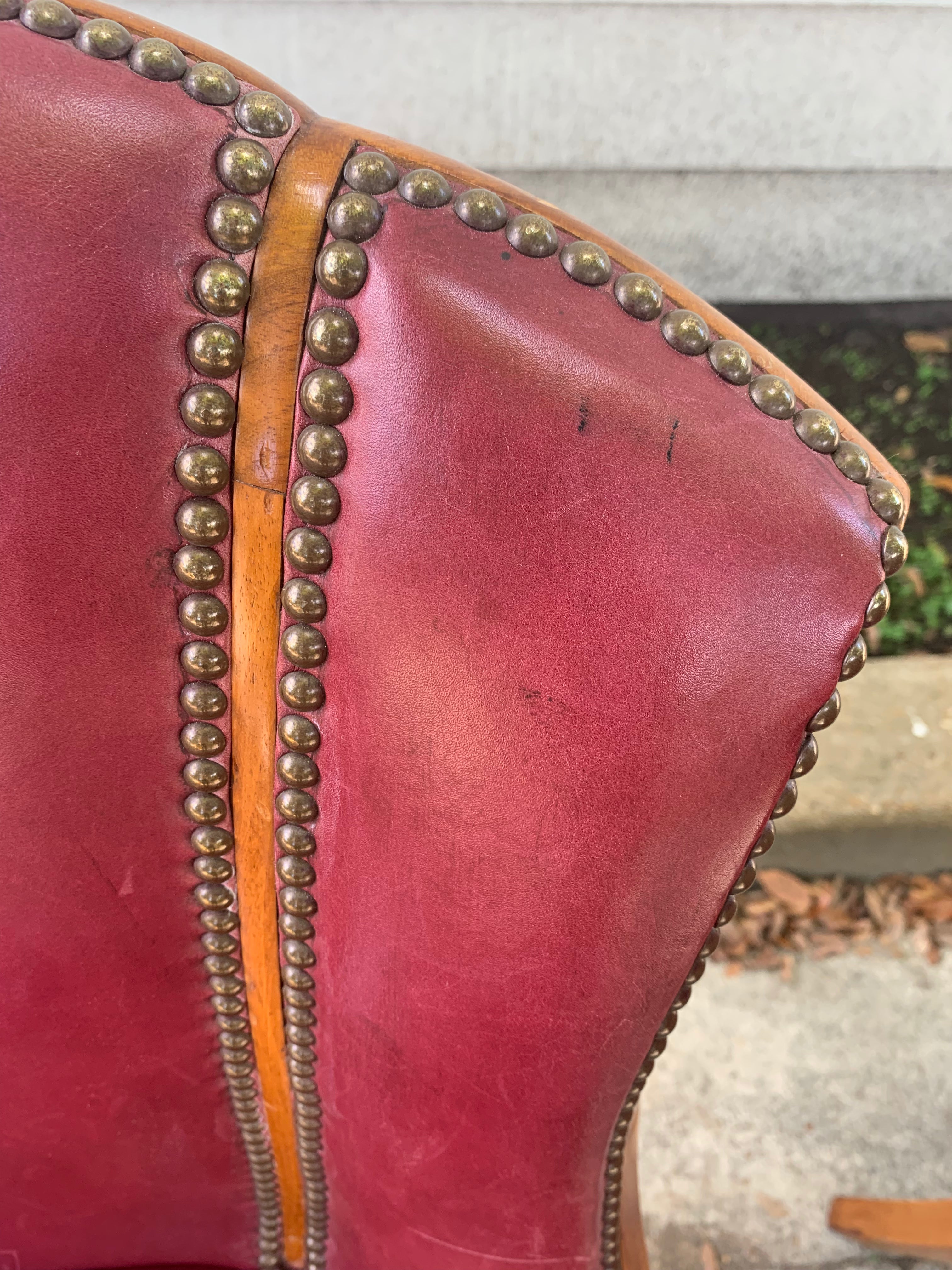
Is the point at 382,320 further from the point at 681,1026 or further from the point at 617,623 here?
the point at 681,1026

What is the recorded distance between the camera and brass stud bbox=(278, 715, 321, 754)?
300 millimetres

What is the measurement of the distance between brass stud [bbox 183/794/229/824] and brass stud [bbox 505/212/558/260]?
0.19 m

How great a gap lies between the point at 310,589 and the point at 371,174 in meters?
0.11

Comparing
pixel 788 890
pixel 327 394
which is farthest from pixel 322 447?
pixel 788 890

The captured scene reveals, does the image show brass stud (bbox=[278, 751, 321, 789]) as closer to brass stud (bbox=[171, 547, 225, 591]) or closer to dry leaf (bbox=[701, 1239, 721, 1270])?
brass stud (bbox=[171, 547, 225, 591])

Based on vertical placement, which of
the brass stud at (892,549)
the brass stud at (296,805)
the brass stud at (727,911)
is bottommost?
the brass stud at (296,805)

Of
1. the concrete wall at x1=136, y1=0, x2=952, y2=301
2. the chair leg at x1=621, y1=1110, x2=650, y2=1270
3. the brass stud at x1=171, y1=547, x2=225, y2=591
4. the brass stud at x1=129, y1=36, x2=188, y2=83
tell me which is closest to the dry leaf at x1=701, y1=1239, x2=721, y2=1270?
the chair leg at x1=621, y1=1110, x2=650, y2=1270

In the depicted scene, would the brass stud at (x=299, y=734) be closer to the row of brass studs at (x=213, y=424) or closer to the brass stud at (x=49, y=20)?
the row of brass studs at (x=213, y=424)

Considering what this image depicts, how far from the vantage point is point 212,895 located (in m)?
0.34

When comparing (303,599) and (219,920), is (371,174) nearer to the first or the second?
(303,599)

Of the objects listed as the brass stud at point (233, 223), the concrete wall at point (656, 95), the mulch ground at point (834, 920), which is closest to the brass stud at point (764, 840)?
the brass stud at point (233, 223)

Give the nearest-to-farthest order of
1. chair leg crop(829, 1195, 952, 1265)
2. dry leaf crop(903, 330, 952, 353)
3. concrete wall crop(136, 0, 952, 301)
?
chair leg crop(829, 1195, 952, 1265), concrete wall crop(136, 0, 952, 301), dry leaf crop(903, 330, 952, 353)

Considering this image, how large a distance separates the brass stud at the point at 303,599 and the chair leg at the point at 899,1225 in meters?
0.91

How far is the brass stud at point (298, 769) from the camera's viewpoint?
0.31 m
